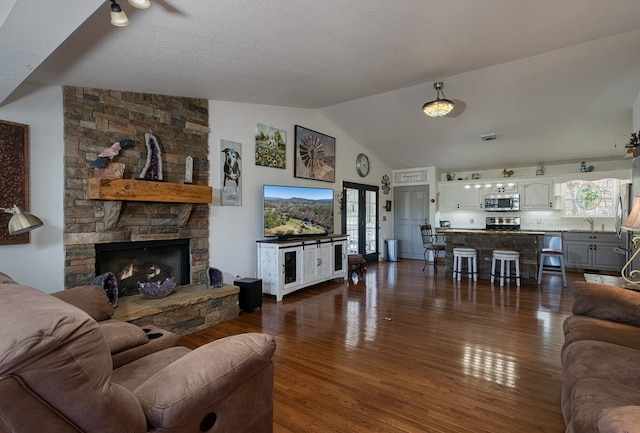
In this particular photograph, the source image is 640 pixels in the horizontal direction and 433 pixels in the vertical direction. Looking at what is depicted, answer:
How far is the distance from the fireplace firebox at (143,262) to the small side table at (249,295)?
27.9 inches

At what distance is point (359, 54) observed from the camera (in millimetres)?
3219

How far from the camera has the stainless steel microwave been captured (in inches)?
294

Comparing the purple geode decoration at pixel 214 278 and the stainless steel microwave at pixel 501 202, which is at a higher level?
the stainless steel microwave at pixel 501 202

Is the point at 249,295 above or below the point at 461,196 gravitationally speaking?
below

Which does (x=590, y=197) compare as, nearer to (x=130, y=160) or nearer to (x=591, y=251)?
(x=591, y=251)

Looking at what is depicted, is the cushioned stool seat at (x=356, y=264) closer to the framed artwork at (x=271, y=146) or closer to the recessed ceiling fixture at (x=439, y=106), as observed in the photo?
the framed artwork at (x=271, y=146)

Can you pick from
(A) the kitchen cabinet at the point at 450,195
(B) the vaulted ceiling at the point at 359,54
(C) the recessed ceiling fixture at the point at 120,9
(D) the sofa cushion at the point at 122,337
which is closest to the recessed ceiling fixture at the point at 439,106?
(B) the vaulted ceiling at the point at 359,54

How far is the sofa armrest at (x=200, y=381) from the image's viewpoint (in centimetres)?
110

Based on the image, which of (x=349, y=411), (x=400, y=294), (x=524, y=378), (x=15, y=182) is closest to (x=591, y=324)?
(x=524, y=378)

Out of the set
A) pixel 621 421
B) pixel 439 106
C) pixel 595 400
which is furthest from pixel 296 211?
pixel 621 421

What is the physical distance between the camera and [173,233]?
3.90 meters

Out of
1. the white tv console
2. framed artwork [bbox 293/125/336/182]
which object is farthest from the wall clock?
the white tv console

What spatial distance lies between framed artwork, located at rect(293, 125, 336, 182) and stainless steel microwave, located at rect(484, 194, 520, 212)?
4.11 meters

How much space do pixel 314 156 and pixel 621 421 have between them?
218 inches
